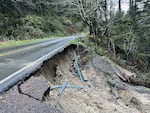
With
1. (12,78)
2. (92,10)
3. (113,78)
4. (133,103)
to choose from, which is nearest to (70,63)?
(113,78)

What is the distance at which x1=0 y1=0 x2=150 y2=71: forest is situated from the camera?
771 inches

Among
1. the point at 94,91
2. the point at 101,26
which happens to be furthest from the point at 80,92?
the point at 101,26

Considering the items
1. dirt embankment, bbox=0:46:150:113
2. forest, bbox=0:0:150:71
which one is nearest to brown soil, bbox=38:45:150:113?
dirt embankment, bbox=0:46:150:113

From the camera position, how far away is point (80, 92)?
25.5ft

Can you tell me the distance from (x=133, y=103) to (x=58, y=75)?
338 cm

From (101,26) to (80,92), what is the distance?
15848 mm

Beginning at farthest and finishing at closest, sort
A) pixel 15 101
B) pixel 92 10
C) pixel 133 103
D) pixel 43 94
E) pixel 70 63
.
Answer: pixel 92 10 → pixel 70 63 → pixel 133 103 → pixel 43 94 → pixel 15 101

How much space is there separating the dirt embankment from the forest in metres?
3.51

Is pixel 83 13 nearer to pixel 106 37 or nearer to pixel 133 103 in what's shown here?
pixel 106 37

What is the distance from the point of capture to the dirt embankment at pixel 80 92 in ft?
14.3

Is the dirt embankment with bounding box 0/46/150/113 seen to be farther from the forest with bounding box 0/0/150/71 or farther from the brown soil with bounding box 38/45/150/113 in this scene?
the forest with bounding box 0/0/150/71

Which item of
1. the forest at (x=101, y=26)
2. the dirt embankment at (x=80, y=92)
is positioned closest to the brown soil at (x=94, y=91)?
the dirt embankment at (x=80, y=92)

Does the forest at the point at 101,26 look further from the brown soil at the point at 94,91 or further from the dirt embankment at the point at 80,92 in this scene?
the dirt embankment at the point at 80,92

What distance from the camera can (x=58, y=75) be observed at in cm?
928
